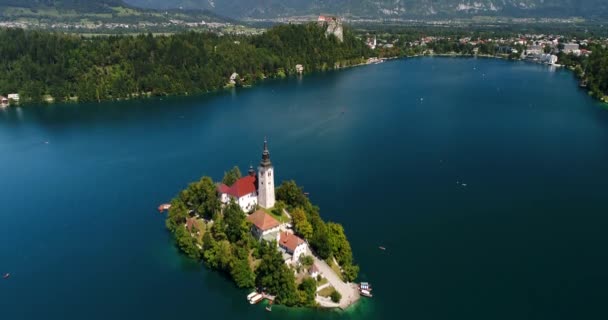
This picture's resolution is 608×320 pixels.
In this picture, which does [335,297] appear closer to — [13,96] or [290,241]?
[290,241]

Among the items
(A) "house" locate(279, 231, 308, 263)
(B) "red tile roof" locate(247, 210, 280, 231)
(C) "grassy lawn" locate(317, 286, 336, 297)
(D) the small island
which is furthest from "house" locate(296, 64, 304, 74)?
(C) "grassy lawn" locate(317, 286, 336, 297)

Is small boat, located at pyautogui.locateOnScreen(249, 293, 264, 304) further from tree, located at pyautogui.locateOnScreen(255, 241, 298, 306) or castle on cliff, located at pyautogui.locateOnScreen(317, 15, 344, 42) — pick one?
castle on cliff, located at pyautogui.locateOnScreen(317, 15, 344, 42)

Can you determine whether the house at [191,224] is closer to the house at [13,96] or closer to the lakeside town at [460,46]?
the house at [13,96]

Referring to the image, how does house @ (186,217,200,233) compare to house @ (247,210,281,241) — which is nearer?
house @ (247,210,281,241)

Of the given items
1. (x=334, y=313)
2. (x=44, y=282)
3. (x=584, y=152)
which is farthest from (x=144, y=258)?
(x=584, y=152)

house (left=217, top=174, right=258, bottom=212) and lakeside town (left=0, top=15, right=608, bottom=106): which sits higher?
lakeside town (left=0, top=15, right=608, bottom=106)
